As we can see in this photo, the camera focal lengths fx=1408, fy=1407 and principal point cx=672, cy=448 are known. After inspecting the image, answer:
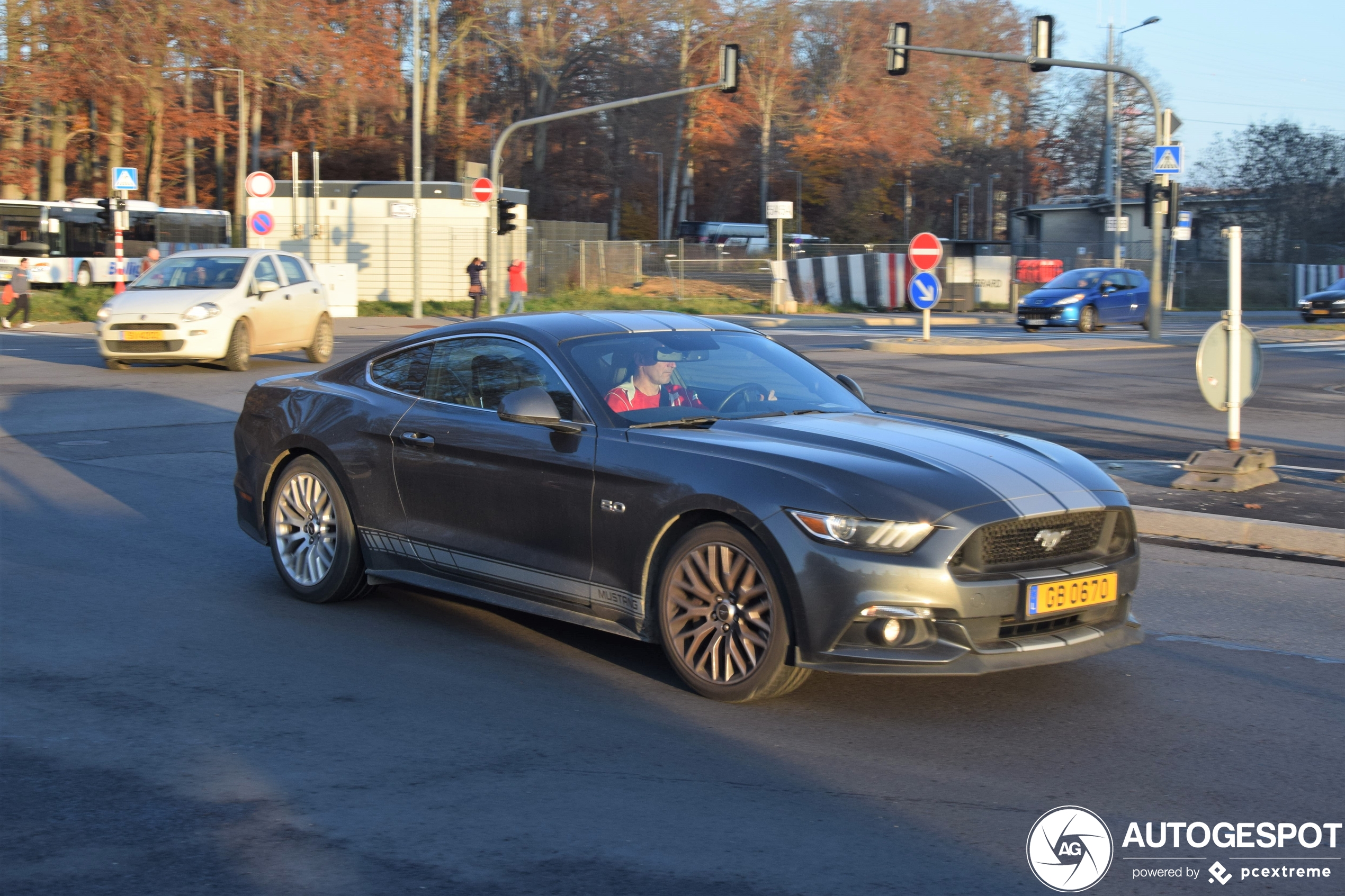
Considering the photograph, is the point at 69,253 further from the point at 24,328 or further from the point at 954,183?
the point at 954,183

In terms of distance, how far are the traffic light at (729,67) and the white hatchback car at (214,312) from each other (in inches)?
446

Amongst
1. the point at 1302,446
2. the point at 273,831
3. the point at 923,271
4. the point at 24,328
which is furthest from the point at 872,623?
the point at 24,328

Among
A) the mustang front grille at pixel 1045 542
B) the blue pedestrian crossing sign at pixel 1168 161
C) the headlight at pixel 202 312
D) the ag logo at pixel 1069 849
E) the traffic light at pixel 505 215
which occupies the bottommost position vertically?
the ag logo at pixel 1069 849

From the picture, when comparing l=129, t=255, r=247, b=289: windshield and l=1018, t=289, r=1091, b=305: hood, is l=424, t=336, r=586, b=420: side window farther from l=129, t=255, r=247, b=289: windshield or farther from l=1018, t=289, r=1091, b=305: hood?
l=1018, t=289, r=1091, b=305: hood

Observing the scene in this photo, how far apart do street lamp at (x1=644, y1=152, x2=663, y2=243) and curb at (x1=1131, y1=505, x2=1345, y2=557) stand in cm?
6411

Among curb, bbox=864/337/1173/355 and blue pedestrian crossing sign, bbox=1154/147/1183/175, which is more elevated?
blue pedestrian crossing sign, bbox=1154/147/1183/175

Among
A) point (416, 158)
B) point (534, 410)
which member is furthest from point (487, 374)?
point (416, 158)

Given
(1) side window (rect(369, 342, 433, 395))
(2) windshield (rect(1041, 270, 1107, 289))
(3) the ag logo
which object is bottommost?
(3) the ag logo

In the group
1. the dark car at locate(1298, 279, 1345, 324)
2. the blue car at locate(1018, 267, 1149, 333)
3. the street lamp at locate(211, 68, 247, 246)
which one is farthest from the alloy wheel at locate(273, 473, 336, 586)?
the street lamp at locate(211, 68, 247, 246)

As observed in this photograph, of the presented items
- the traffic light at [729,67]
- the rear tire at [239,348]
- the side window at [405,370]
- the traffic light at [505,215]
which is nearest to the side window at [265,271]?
the rear tire at [239,348]

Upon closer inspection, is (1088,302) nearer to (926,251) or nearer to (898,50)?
(898,50)

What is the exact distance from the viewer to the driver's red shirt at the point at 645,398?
5.90m

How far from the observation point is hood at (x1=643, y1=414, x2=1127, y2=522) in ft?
16.4

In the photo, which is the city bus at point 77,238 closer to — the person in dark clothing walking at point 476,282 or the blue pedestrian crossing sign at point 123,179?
the blue pedestrian crossing sign at point 123,179
